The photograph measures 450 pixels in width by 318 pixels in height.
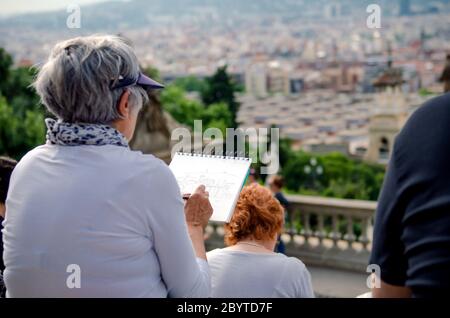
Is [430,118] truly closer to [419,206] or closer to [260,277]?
[419,206]

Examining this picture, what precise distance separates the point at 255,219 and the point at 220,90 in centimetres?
5154

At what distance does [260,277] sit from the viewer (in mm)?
2232

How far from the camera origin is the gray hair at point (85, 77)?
1.75 metres

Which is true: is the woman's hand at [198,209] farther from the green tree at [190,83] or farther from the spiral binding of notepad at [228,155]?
the green tree at [190,83]

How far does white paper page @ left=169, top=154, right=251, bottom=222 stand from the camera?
201 centimetres

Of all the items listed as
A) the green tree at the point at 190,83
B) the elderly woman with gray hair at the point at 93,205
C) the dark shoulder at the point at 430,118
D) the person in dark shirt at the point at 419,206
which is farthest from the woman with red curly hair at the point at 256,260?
the green tree at the point at 190,83

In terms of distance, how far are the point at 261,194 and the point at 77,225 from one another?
3.02 feet

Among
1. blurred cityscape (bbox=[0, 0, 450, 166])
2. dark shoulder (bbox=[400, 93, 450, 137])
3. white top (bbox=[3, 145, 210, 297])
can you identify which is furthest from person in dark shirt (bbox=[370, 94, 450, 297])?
blurred cityscape (bbox=[0, 0, 450, 166])

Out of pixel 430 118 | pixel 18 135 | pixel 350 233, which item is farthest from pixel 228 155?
pixel 18 135

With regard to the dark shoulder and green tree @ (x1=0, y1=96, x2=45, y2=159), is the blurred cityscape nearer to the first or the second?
green tree @ (x1=0, y1=96, x2=45, y2=159)

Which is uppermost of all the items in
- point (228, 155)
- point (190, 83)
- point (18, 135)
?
point (228, 155)

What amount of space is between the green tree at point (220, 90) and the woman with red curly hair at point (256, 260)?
48.8 meters
